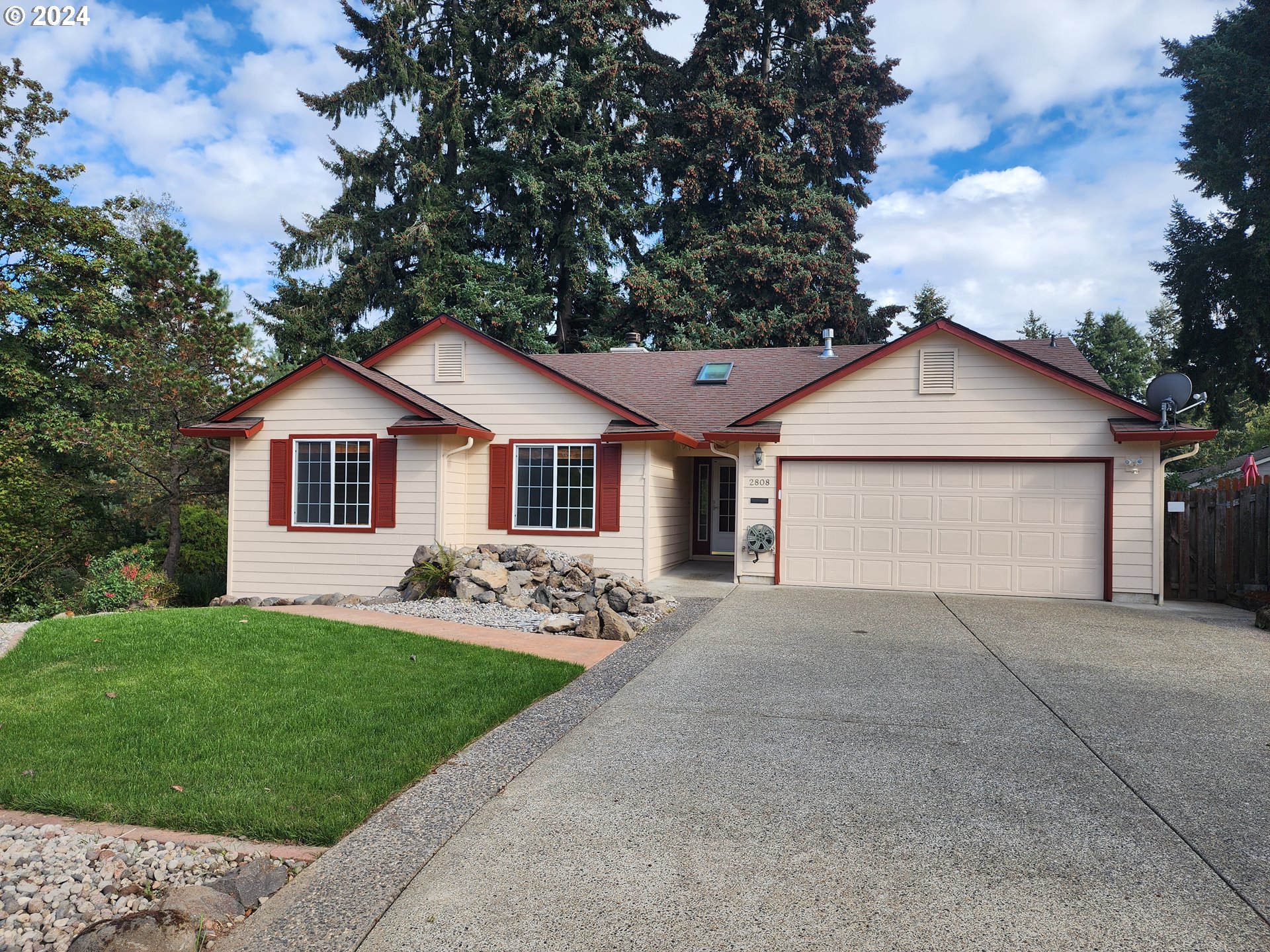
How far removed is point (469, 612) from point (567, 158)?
2015 centimetres

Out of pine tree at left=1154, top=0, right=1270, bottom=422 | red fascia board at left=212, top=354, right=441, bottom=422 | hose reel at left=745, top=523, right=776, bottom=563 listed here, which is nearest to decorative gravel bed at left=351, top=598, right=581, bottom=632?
red fascia board at left=212, top=354, right=441, bottom=422

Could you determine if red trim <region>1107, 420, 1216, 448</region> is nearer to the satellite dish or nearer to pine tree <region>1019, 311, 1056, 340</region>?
the satellite dish

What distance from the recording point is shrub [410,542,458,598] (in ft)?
34.2

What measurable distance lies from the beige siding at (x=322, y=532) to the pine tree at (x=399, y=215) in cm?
1207

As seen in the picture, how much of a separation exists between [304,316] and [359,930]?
25.4 metres

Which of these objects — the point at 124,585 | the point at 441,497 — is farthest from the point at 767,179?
the point at 124,585

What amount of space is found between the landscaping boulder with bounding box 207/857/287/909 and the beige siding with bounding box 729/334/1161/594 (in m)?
9.93

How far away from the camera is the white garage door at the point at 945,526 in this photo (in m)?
11.3

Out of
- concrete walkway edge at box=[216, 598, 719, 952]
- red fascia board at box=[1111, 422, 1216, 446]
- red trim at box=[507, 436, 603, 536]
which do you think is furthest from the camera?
red trim at box=[507, 436, 603, 536]

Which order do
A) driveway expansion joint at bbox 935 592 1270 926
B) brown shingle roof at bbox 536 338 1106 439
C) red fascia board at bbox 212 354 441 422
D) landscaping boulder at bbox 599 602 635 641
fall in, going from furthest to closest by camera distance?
brown shingle roof at bbox 536 338 1106 439 < red fascia board at bbox 212 354 441 422 < landscaping boulder at bbox 599 602 635 641 < driveway expansion joint at bbox 935 592 1270 926

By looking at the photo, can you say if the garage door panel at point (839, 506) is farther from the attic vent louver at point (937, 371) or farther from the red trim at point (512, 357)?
the red trim at point (512, 357)

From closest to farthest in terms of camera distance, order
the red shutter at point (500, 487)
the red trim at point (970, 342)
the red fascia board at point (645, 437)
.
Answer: the red trim at point (970, 342) < the red fascia board at point (645, 437) < the red shutter at point (500, 487)

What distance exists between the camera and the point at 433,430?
464 inches

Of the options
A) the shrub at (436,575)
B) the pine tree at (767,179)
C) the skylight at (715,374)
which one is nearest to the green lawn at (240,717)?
the shrub at (436,575)
